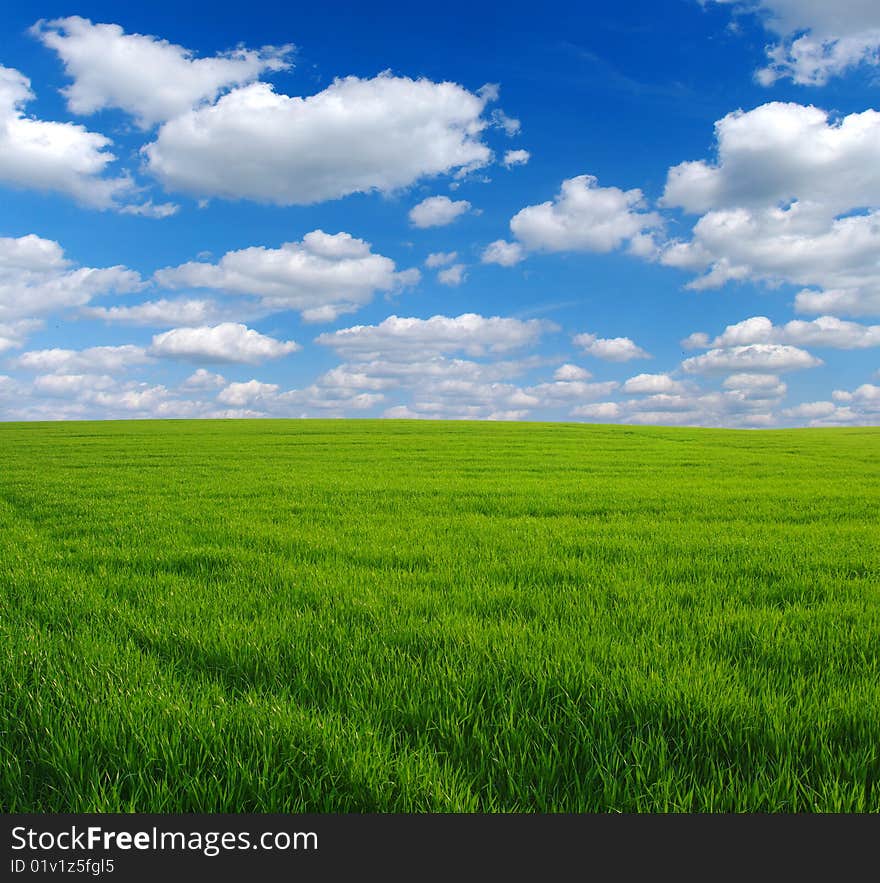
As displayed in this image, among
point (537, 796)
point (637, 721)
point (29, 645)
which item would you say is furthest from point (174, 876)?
point (29, 645)

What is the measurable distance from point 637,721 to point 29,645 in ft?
14.6

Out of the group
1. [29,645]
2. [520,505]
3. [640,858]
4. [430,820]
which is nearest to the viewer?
[640,858]

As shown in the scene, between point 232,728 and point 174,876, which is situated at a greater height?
point 232,728

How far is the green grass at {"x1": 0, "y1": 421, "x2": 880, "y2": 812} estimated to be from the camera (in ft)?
9.62

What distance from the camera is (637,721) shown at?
3416 millimetres

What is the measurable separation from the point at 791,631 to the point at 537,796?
3170 mm

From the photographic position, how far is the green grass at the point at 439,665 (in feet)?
9.62

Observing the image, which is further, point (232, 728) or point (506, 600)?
point (506, 600)

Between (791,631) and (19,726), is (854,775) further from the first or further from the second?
(19,726)

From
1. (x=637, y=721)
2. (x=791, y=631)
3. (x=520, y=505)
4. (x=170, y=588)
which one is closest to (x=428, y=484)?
(x=520, y=505)

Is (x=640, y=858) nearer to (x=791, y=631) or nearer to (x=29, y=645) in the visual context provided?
(x=791, y=631)

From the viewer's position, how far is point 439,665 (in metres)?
4.08

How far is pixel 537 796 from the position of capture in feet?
9.25

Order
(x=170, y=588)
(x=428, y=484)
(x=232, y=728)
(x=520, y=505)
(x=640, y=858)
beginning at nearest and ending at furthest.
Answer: (x=640, y=858) < (x=232, y=728) < (x=170, y=588) < (x=520, y=505) < (x=428, y=484)
